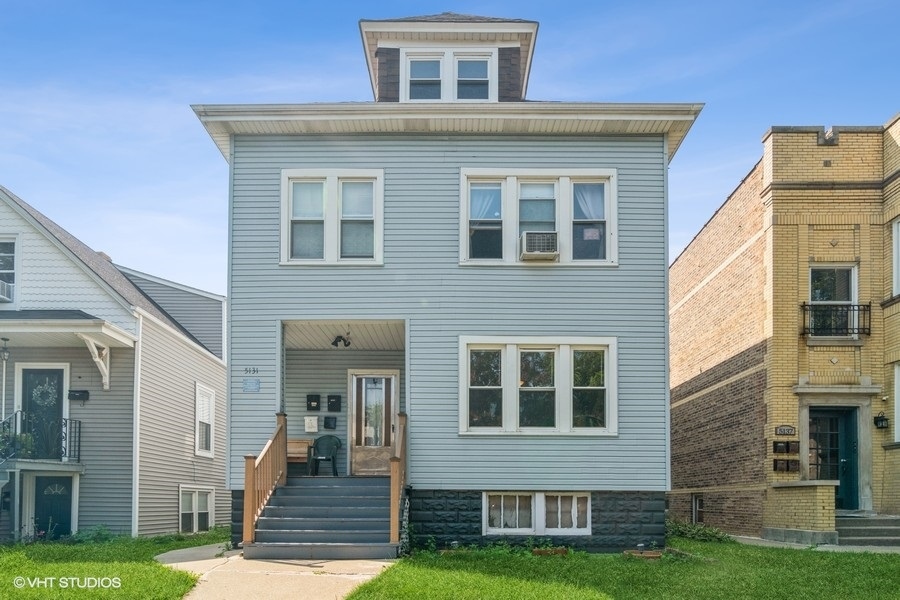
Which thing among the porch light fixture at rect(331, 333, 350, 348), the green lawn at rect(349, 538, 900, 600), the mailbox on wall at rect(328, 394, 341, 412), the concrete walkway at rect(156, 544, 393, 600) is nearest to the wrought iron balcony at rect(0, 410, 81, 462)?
the mailbox on wall at rect(328, 394, 341, 412)

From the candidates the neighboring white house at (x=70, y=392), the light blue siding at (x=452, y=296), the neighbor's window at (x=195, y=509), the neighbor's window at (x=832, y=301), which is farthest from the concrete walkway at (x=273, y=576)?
the neighbor's window at (x=832, y=301)

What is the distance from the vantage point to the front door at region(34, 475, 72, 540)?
58.1ft

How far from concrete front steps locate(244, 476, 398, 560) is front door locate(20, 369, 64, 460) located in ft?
18.1

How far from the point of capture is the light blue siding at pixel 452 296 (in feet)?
49.2

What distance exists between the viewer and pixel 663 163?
15508 mm

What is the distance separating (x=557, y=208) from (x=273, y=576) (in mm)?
7306

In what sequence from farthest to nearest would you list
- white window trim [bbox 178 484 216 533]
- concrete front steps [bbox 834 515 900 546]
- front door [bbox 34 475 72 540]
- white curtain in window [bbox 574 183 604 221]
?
white window trim [bbox 178 484 216 533]
front door [bbox 34 475 72 540]
concrete front steps [bbox 834 515 900 546]
white curtain in window [bbox 574 183 604 221]

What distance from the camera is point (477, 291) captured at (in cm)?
1528

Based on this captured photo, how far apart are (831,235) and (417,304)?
8.43 m

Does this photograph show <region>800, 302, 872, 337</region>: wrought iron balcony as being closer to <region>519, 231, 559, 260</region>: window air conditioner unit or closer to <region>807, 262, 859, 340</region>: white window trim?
<region>807, 262, 859, 340</region>: white window trim

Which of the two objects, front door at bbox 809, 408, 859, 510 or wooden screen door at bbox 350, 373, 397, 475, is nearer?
wooden screen door at bbox 350, 373, 397, 475

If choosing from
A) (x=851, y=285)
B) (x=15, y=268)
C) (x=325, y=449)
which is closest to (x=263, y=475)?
(x=325, y=449)

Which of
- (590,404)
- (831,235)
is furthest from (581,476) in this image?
(831,235)

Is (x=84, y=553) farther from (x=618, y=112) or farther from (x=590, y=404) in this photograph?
(x=618, y=112)
